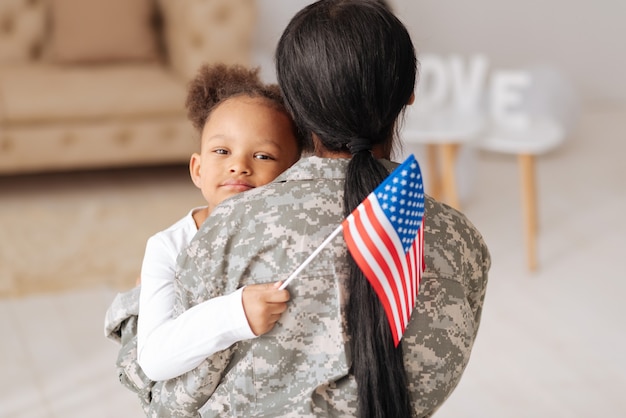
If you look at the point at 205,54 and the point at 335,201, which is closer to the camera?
the point at 335,201

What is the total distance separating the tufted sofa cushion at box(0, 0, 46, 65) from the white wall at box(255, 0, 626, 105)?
213 cm

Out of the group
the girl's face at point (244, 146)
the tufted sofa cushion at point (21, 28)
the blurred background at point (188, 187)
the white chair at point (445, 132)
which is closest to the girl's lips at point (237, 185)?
the girl's face at point (244, 146)

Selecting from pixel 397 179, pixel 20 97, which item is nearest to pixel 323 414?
pixel 397 179

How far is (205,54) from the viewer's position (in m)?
4.00

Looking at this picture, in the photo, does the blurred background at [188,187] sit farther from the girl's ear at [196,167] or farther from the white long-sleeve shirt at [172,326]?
the white long-sleeve shirt at [172,326]

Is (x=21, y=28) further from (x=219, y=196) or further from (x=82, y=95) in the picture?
(x=219, y=196)

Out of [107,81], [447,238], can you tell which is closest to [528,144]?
[107,81]

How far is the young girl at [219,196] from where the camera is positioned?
44.9 inches

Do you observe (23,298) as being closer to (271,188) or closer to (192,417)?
(192,417)

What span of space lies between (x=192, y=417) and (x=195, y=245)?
0.27 metres

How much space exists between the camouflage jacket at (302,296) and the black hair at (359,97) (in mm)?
25

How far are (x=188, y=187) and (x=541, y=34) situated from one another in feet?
8.42

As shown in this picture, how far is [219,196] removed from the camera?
1.45m

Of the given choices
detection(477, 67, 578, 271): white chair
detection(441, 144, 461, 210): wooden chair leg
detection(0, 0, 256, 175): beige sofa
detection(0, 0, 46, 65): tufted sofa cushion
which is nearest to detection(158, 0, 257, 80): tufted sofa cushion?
detection(0, 0, 256, 175): beige sofa
